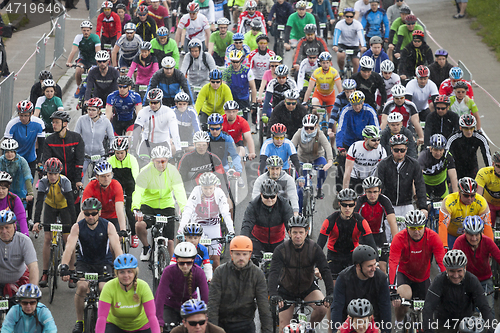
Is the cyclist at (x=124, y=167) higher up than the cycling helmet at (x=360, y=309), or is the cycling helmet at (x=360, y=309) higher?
the cycling helmet at (x=360, y=309)

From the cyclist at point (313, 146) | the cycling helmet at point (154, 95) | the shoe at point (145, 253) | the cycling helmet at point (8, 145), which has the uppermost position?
the cycling helmet at point (154, 95)

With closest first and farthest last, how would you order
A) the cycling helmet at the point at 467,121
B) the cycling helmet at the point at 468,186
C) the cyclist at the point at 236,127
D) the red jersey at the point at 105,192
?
the cycling helmet at the point at 468,186
the red jersey at the point at 105,192
the cycling helmet at the point at 467,121
the cyclist at the point at 236,127

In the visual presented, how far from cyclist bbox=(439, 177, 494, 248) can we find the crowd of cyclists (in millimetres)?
22

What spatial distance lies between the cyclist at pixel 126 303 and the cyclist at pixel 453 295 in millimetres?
3338

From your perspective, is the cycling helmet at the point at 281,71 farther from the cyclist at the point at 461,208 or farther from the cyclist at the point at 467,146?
the cyclist at the point at 461,208

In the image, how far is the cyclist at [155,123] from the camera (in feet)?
47.5

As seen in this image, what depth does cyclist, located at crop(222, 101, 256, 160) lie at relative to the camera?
47.8 ft

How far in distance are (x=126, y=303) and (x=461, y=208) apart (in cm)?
527

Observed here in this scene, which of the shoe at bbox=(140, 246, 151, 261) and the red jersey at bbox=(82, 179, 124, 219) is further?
the shoe at bbox=(140, 246, 151, 261)

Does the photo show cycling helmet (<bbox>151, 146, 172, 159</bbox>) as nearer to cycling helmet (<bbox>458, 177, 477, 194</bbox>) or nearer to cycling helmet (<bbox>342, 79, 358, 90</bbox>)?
cycling helmet (<bbox>458, 177, 477, 194</bbox>)

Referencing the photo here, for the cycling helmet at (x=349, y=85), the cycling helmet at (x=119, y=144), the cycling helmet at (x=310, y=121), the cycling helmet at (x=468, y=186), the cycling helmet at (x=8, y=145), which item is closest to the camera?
the cycling helmet at (x=468, y=186)

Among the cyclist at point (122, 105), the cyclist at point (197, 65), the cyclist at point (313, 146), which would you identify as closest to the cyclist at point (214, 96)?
the cyclist at point (122, 105)

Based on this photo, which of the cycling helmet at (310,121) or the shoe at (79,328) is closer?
the shoe at (79,328)

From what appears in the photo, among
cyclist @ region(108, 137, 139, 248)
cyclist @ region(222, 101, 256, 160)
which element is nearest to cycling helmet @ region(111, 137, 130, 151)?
cyclist @ region(108, 137, 139, 248)
